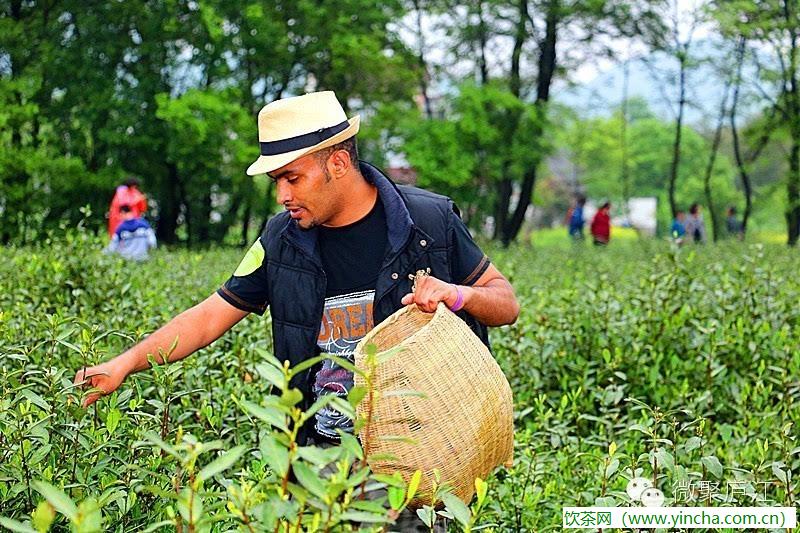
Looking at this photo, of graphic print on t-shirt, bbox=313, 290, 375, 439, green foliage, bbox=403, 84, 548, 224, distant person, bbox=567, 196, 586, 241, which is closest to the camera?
graphic print on t-shirt, bbox=313, 290, 375, 439

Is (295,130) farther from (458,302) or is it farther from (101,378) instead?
(101,378)

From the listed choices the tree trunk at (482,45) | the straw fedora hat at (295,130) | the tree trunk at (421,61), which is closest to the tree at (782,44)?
the tree trunk at (482,45)

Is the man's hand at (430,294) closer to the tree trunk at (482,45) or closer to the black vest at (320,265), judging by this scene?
the black vest at (320,265)

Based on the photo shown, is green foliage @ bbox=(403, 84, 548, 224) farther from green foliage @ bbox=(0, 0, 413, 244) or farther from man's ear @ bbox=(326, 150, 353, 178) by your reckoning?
man's ear @ bbox=(326, 150, 353, 178)

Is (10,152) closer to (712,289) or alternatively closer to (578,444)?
(712,289)

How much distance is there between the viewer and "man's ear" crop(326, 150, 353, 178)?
3343 mm

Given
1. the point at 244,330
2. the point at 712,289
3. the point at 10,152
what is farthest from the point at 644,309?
the point at 10,152

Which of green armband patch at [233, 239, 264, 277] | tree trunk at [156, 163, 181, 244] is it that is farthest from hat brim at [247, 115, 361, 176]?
tree trunk at [156, 163, 181, 244]

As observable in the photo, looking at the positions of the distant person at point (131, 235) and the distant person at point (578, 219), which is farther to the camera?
the distant person at point (578, 219)

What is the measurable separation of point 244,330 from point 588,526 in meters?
3.07

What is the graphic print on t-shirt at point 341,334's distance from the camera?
11.4 feet

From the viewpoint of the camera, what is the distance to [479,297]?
10.9 ft

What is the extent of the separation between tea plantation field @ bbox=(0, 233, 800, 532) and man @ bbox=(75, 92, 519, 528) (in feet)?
0.83

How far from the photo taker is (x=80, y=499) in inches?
110
